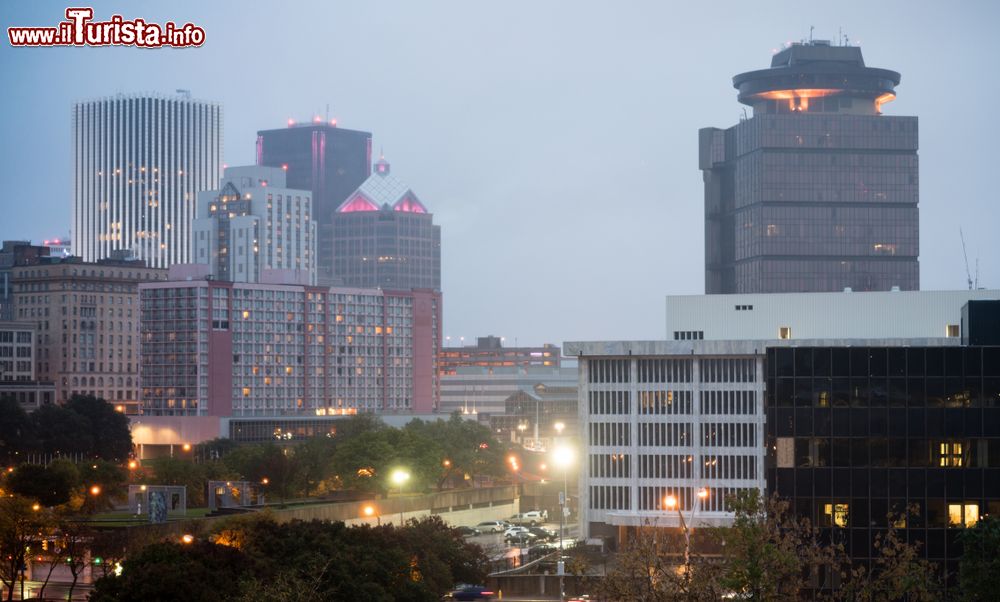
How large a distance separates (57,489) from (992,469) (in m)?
82.7

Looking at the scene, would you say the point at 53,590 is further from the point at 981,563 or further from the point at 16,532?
the point at 981,563

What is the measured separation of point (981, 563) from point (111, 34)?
76.9 m

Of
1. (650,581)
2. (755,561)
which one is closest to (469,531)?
(650,581)

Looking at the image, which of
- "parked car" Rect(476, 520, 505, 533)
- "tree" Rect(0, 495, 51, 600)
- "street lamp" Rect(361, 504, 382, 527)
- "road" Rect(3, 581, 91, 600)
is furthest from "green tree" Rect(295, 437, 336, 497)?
"tree" Rect(0, 495, 51, 600)

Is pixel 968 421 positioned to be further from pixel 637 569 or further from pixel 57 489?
pixel 57 489

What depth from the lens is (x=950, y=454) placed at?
103812 millimetres

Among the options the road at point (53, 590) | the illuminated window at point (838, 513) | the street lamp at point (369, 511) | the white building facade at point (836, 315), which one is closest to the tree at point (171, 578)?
the road at point (53, 590)

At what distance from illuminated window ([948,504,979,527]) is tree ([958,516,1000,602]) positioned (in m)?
20.4

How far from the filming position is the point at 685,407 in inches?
5827

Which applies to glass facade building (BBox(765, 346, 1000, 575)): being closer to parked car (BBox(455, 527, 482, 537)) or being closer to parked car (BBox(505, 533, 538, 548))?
parked car (BBox(505, 533, 538, 548))

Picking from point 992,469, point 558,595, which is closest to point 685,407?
point 558,595

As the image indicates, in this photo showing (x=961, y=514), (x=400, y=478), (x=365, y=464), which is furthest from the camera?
(x=365, y=464)

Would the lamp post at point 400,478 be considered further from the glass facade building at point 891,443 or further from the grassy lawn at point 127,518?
the glass facade building at point 891,443

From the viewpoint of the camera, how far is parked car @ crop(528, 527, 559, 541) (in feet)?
541
